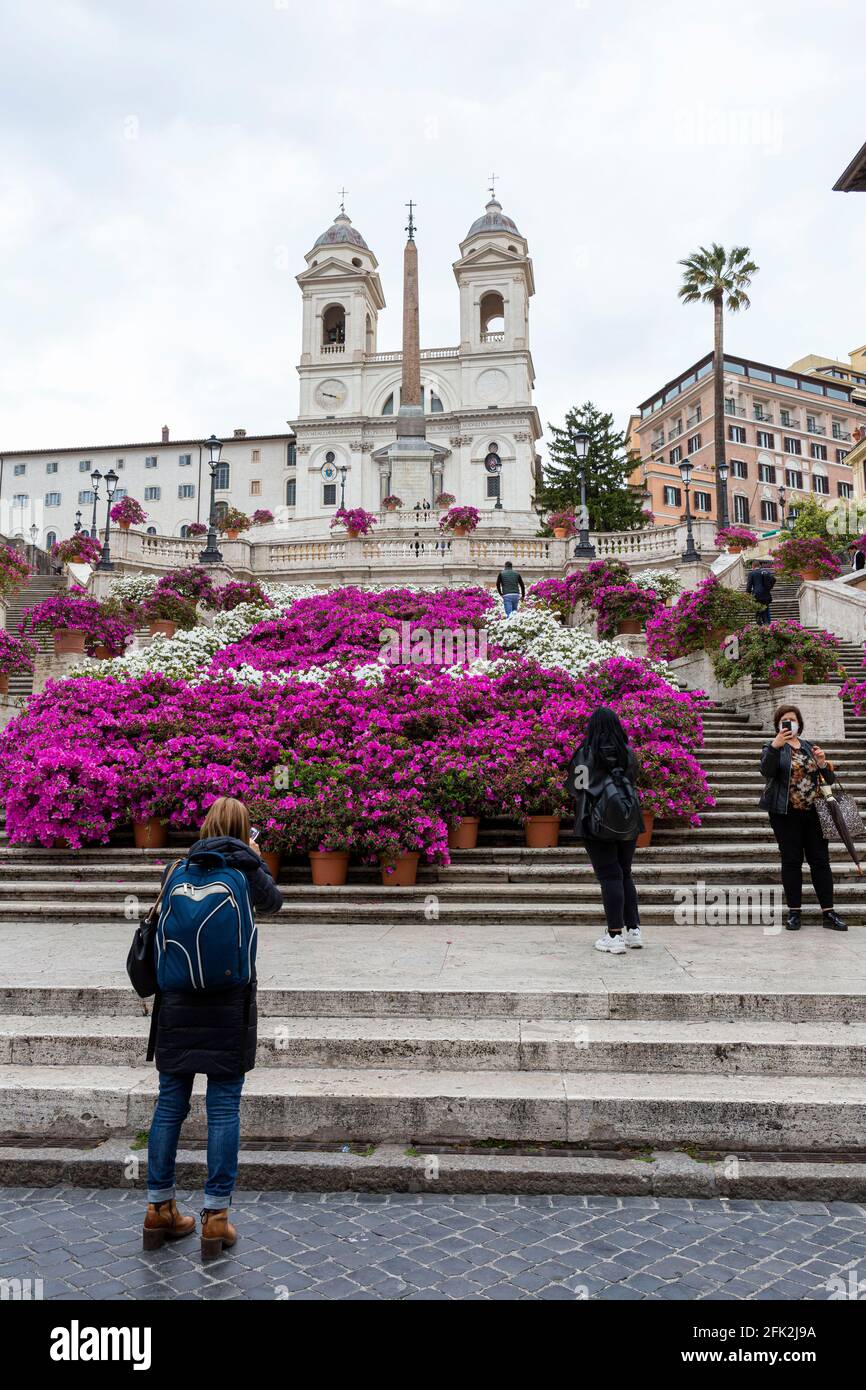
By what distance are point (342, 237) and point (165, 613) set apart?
6494 centimetres

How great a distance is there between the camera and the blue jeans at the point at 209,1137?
3.73 meters

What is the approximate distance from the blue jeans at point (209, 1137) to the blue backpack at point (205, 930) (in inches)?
16.3

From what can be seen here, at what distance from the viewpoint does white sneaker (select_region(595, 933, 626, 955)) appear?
7.03 m

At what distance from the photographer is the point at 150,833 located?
1036cm

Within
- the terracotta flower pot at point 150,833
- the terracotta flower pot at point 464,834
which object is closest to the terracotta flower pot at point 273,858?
the terracotta flower pot at point 150,833

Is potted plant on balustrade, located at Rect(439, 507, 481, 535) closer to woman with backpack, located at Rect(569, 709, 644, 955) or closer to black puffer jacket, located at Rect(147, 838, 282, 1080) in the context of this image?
woman with backpack, located at Rect(569, 709, 644, 955)

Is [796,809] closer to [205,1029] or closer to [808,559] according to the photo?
[205,1029]

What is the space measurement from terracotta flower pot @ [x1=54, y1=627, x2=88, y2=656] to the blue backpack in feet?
44.2

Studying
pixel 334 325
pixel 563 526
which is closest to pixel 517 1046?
pixel 563 526

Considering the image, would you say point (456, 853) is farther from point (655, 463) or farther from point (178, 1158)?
point (655, 463)

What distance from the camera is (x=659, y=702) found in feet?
40.4

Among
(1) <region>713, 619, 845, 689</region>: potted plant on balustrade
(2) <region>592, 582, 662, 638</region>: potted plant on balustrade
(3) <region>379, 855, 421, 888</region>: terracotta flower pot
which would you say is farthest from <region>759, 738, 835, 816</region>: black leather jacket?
(2) <region>592, 582, 662, 638</region>: potted plant on balustrade

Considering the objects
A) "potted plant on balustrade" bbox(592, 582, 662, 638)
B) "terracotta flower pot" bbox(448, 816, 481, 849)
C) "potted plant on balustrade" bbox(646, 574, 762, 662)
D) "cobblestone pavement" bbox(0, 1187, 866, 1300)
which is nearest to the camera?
"cobblestone pavement" bbox(0, 1187, 866, 1300)

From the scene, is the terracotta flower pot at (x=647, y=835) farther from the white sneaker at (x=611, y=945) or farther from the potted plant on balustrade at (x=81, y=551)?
the potted plant on balustrade at (x=81, y=551)
